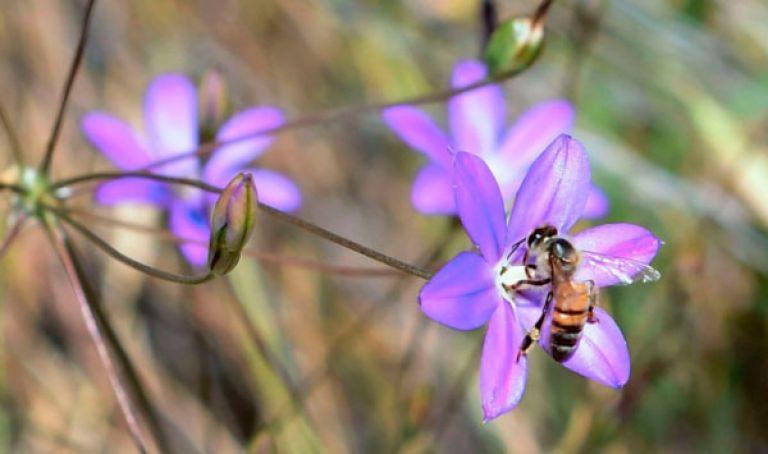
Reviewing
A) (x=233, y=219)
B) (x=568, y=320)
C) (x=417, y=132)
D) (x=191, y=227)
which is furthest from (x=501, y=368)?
(x=191, y=227)

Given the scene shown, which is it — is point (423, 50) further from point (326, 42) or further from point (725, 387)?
point (725, 387)

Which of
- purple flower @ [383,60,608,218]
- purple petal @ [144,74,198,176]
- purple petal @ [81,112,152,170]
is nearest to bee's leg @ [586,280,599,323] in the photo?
purple flower @ [383,60,608,218]

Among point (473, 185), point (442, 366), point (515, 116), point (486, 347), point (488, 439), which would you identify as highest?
point (515, 116)

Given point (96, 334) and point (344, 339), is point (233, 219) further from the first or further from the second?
point (344, 339)

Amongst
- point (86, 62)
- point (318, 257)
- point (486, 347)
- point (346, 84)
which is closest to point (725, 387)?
point (318, 257)

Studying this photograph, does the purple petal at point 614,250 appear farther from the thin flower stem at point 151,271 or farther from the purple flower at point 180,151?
the purple flower at point 180,151
